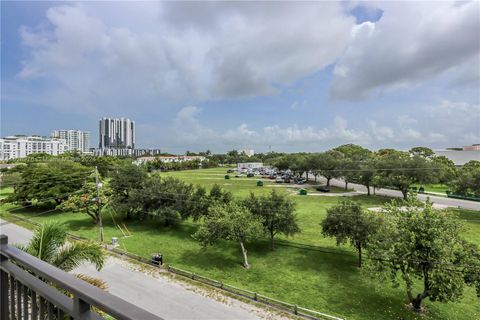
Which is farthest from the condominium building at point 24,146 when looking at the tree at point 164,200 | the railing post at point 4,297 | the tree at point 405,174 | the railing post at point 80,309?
the railing post at point 80,309

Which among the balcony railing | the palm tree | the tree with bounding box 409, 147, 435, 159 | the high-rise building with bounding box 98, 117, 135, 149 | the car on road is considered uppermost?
the high-rise building with bounding box 98, 117, 135, 149

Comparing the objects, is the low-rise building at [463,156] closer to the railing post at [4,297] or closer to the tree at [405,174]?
the tree at [405,174]

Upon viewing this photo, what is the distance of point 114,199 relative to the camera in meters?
25.6

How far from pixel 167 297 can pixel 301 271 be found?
739 cm

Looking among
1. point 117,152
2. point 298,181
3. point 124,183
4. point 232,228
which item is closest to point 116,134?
point 117,152

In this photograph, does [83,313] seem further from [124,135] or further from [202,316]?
[124,135]

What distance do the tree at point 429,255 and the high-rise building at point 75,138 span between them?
154052mm

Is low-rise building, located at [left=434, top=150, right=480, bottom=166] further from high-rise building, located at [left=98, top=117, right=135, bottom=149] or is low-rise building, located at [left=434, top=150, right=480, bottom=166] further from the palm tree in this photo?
high-rise building, located at [left=98, top=117, right=135, bottom=149]

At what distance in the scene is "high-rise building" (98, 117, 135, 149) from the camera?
113188 mm

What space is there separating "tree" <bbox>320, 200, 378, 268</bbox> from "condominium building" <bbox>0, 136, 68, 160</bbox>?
11316cm

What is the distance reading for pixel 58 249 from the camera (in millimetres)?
6570

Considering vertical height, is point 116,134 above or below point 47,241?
above

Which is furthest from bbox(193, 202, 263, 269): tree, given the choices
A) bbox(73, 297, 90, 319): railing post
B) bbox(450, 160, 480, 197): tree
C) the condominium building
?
the condominium building

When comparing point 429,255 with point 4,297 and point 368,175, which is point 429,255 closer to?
point 4,297
